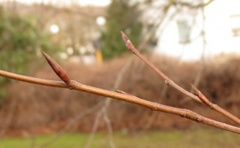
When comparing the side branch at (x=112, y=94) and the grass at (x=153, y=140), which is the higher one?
the side branch at (x=112, y=94)

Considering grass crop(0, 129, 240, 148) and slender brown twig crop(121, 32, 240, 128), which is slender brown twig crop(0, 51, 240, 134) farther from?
grass crop(0, 129, 240, 148)

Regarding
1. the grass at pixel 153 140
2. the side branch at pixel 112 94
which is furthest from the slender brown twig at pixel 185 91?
the grass at pixel 153 140

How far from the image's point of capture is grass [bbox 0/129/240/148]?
32.0 feet

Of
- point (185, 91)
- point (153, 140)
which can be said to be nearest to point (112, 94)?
point (185, 91)

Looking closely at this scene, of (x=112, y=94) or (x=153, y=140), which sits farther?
(x=153, y=140)

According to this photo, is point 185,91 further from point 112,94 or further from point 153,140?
point 153,140

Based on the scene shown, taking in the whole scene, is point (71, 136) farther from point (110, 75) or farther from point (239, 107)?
point (239, 107)

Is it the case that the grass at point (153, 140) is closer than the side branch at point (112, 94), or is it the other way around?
the side branch at point (112, 94)

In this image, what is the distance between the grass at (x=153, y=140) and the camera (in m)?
9.74

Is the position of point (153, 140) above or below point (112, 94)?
below

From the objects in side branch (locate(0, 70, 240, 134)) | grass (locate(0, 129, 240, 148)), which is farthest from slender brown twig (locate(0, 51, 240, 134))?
grass (locate(0, 129, 240, 148))

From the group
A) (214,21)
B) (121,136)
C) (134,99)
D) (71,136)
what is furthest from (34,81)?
(214,21)

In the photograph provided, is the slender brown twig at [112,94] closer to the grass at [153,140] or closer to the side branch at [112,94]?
the side branch at [112,94]

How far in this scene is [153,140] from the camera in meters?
11.1
